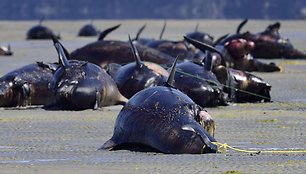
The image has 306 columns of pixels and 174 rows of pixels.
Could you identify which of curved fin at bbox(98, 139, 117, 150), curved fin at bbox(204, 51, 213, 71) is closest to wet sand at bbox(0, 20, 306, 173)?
curved fin at bbox(98, 139, 117, 150)

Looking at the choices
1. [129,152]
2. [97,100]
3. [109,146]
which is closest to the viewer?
[129,152]

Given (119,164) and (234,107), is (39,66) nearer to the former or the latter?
(234,107)

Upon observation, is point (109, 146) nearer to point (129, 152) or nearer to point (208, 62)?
point (129, 152)

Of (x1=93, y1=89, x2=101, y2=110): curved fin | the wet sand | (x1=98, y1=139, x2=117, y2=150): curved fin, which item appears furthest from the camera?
(x1=93, y1=89, x2=101, y2=110): curved fin

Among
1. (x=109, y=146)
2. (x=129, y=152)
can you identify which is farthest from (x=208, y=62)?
(x=129, y=152)

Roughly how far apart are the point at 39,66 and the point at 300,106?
3.42 meters

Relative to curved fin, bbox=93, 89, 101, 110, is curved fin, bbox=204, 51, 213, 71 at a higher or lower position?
higher

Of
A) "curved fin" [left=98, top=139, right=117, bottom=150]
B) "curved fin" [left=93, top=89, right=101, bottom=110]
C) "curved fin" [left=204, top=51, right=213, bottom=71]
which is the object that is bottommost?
"curved fin" [left=93, top=89, right=101, bottom=110]

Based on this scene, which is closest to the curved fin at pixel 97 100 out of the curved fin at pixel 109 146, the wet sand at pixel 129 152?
the wet sand at pixel 129 152

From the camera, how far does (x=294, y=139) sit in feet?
32.2

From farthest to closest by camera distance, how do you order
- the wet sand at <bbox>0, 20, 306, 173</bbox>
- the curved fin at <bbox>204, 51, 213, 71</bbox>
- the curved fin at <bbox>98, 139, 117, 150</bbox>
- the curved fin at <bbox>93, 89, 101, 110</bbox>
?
the curved fin at <bbox>204, 51, 213, 71</bbox>, the curved fin at <bbox>93, 89, 101, 110</bbox>, the curved fin at <bbox>98, 139, 117, 150</bbox>, the wet sand at <bbox>0, 20, 306, 173</bbox>

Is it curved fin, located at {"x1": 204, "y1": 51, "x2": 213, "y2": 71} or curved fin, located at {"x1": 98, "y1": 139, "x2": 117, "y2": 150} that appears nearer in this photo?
curved fin, located at {"x1": 98, "y1": 139, "x2": 117, "y2": 150}

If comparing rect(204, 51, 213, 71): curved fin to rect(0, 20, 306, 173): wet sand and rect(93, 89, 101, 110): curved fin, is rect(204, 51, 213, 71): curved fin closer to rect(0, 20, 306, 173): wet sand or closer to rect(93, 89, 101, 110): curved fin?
rect(0, 20, 306, 173): wet sand

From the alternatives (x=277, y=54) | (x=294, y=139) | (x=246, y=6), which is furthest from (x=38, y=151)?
(x=246, y=6)
